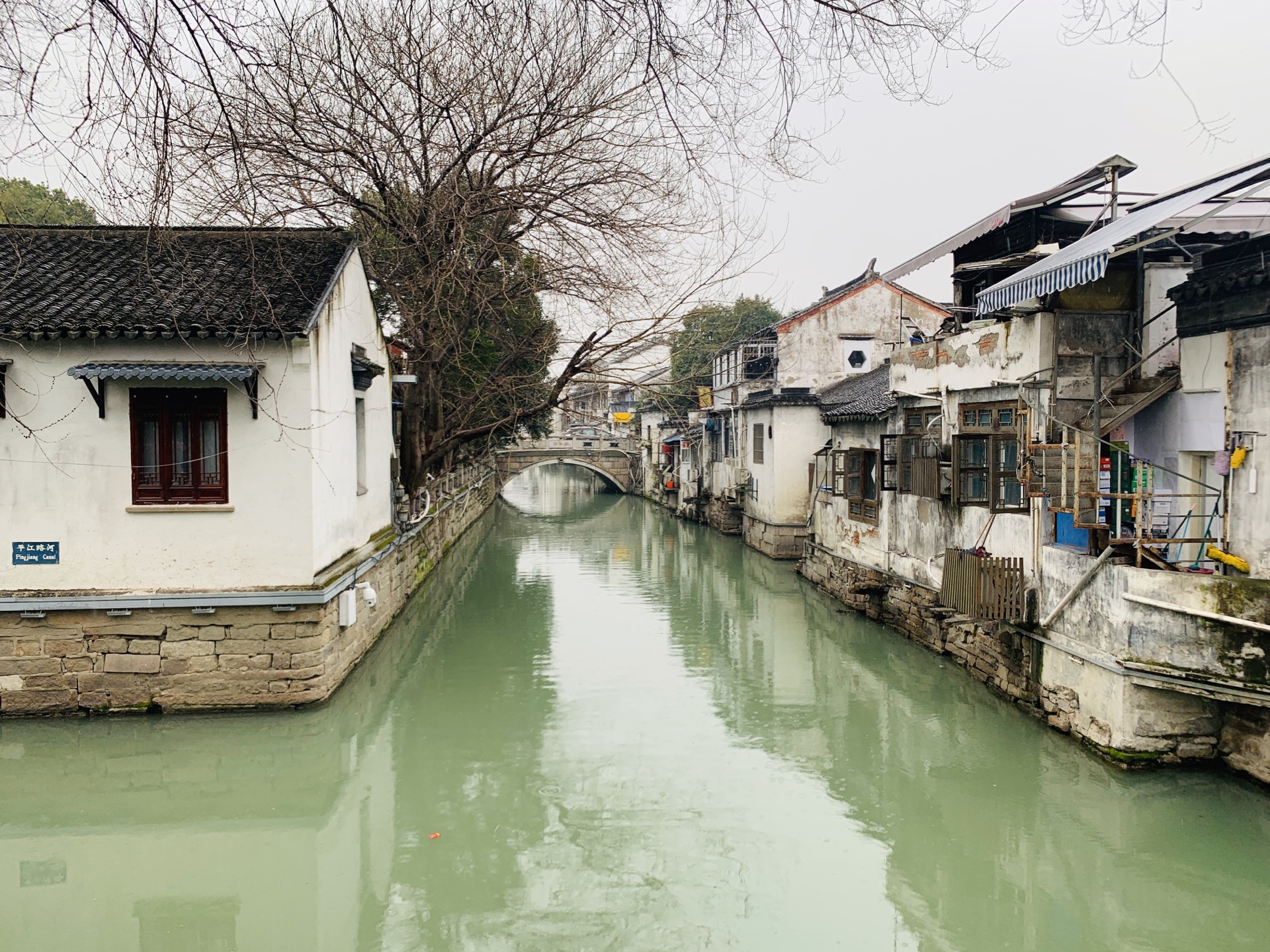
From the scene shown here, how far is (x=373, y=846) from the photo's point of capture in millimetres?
6598

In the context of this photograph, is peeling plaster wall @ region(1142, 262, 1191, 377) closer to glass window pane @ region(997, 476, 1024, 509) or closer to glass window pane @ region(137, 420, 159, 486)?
glass window pane @ region(997, 476, 1024, 509)

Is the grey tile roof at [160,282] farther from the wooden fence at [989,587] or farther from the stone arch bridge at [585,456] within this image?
the stone arch bridge at [585,456]

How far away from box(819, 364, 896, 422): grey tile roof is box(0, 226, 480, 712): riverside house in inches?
350

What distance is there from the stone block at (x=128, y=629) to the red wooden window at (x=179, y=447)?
1.14 meters

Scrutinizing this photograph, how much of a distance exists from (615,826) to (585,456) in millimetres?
32384

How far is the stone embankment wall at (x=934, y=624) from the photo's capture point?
9477 millimetres

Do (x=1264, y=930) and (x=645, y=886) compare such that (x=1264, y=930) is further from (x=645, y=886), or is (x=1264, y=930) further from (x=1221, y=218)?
(x=1221, y=218)

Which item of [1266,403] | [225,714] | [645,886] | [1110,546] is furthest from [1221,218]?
[225,714]

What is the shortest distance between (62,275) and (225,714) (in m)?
4.82

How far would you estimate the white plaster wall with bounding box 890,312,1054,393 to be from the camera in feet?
30.1

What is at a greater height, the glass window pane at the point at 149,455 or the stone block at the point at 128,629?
the glass window pane at the point at 149,455

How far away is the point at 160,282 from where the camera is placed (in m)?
9.55

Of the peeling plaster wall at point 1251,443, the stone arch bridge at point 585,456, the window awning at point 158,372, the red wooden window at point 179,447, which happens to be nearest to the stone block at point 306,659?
the red wooden window at point 179,447

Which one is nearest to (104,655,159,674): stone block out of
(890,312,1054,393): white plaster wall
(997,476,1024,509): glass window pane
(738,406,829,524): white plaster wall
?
(997,476,1024,509): glass window pane
